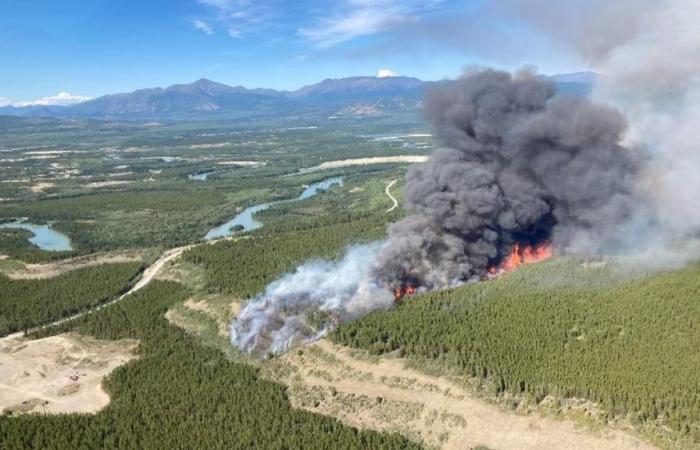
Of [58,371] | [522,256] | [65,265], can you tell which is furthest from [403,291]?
[65,265]

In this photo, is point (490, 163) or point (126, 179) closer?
point (490, 163)

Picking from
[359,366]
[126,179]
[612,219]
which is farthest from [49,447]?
[126,179]

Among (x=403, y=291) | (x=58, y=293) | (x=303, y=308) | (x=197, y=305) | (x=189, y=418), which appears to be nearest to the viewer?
(x=189, y=418)

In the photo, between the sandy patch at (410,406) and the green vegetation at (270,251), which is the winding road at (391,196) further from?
the sandy patch at (410,406)

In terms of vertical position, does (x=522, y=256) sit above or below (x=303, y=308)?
above

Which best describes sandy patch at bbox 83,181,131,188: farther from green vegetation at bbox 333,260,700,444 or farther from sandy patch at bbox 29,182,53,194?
green vegetation at bbox 333,260,700,444

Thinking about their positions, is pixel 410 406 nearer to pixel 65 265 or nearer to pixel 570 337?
pixel 570 337

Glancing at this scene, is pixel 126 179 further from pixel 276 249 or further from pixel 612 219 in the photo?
pixel 612 219

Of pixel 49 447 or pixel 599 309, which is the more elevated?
pixel 599 309
